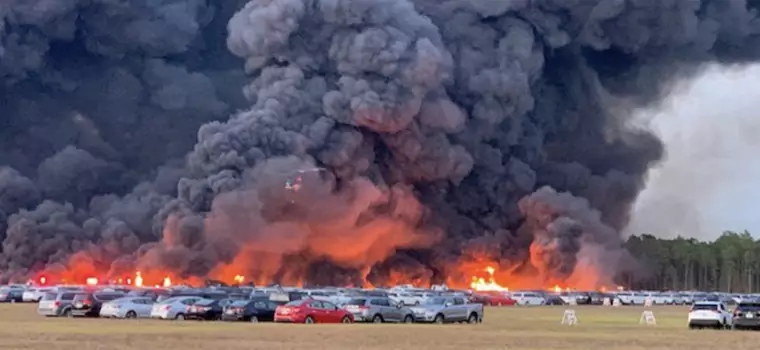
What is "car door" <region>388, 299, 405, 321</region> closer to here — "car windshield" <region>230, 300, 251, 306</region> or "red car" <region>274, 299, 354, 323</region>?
"red car" <region>274, 299, 354, 323</region>

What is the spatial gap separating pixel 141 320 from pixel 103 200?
4916 cm

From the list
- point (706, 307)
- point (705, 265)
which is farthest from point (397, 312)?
point (705, 265)

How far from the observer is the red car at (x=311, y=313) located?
178ft

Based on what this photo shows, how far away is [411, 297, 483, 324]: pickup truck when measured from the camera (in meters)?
56.0

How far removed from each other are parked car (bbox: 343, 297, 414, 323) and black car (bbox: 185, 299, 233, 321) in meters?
5.47

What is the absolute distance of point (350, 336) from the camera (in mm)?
42781

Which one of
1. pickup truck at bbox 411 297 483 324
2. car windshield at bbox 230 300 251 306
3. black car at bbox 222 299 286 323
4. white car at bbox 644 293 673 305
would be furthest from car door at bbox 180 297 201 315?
white car at bbox 644 293 673 305

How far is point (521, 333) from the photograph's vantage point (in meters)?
46.7

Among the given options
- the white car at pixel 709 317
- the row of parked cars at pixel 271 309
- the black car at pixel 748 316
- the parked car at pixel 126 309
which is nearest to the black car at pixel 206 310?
the row of parked cars at pixel 271 309

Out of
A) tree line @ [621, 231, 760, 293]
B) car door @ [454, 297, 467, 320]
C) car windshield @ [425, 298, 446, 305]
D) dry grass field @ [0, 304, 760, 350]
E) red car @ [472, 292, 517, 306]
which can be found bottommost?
dry grass field @ [0, 304, 760, 350]

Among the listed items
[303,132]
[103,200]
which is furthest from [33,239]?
[303,132]

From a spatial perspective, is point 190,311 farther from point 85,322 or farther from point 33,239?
point 33,239

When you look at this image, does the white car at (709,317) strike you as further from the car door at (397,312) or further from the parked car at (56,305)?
the parked car at (56,305)

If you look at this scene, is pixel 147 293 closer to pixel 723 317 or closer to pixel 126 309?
pixel 126 309
